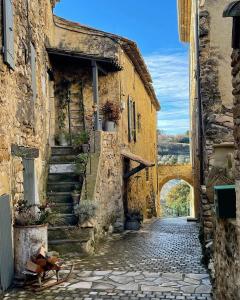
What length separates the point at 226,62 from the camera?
368 inches

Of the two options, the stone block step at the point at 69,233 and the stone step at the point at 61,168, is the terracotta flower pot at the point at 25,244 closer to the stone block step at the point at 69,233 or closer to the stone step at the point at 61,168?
the stone block step at the point at 69,233

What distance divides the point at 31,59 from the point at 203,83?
12.9ft

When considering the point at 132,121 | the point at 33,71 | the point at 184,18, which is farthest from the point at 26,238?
the point at 184,18

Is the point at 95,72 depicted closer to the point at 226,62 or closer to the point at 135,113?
A: the point at 226,62

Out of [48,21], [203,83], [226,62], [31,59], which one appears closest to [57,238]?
[31,59]

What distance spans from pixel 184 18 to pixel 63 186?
9921 mm

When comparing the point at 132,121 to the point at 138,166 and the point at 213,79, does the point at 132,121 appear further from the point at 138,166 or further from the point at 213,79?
the point at 213,79

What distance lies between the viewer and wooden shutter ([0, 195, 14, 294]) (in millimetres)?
6469

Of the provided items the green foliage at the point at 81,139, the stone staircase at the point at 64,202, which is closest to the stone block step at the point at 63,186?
the stone staircase at the point at 64,202

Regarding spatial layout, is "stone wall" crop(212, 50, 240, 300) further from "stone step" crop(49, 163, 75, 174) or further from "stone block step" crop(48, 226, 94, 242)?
"stone step" crop(49, 163, 75, 174)

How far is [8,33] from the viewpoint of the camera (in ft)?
23.7

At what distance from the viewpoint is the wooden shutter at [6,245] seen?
6.47 m

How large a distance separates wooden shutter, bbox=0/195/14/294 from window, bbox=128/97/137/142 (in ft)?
30.2

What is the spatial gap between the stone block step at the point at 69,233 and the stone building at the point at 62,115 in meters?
0.02
